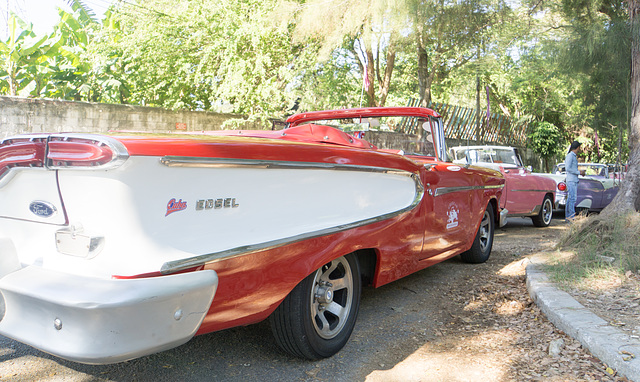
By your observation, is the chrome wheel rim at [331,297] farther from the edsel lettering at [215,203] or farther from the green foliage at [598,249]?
the green foliage at [598,249]

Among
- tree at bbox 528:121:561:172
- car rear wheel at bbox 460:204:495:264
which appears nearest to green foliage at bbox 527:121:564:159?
tree at bbox 528:121:561:172

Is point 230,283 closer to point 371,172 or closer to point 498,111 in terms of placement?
point 371,172

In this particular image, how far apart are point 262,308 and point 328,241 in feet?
1.85

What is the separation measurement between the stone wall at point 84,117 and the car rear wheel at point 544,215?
23.2 feet

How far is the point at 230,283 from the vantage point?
94.3 inches

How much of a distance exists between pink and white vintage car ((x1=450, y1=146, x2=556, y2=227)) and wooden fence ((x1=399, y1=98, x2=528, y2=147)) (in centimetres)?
515

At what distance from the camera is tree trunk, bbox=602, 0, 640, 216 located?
6441 mm

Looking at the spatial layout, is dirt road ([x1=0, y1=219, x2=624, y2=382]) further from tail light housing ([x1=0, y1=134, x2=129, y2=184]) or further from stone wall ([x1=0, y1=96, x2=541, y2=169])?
stone wall ([x1=0, y1=96, x2=541, y2=169])

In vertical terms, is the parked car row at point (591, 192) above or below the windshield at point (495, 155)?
below

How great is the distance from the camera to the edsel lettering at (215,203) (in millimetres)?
2250

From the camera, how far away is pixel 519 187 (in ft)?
30.4

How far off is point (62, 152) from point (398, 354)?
228 centimetres

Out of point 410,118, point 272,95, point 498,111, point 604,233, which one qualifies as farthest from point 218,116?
point 498,111

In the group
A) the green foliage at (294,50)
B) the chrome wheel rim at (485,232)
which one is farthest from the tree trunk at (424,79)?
the chrome wheel rim at (485,232)
